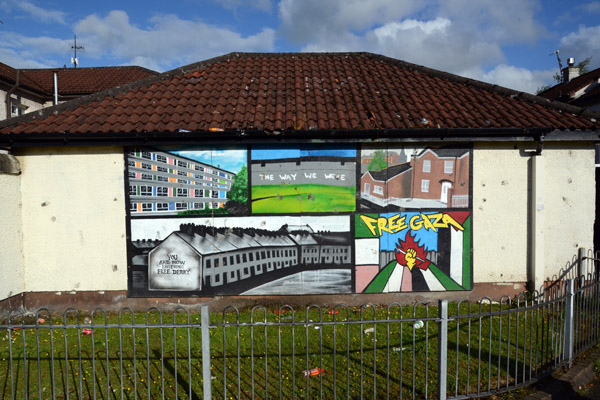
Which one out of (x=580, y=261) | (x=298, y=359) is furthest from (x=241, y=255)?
(x=580, y=261)

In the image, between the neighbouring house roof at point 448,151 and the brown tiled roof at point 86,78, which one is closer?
the neighbouring house roof at point 448,151

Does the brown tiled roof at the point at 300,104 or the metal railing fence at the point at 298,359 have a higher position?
the brown tiled roof at the point at 300,104

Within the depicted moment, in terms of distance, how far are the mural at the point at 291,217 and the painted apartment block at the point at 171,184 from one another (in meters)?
0.02

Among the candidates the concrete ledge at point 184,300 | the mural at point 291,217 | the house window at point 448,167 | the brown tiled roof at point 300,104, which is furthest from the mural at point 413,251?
the brown tiled roof at point 300,104

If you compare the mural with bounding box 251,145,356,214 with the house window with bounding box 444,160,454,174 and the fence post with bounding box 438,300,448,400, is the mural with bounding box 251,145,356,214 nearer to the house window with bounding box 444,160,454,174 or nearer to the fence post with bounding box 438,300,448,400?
the house window with bounding box 444,160,454,174

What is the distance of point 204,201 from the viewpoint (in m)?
6.87

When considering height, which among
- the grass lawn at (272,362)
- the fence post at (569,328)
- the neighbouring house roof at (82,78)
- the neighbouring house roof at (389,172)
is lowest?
the grass lawn at (272,362)

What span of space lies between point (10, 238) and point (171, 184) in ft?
9.37

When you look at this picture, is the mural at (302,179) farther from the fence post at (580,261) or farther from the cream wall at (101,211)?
the fence post at (580,261)

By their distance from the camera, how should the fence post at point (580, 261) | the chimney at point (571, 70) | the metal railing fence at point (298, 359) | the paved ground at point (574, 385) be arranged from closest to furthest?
the metal railing fence at point (298, 359), the paved ground at point (574, 385), the fence post at point (580, 261), the chimney at point (571, 70)

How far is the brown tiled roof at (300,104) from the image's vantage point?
22.2ft

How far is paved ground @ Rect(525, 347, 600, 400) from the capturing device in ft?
13.1

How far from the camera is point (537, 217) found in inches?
275

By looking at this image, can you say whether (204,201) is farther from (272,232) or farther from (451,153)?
(451,153)
